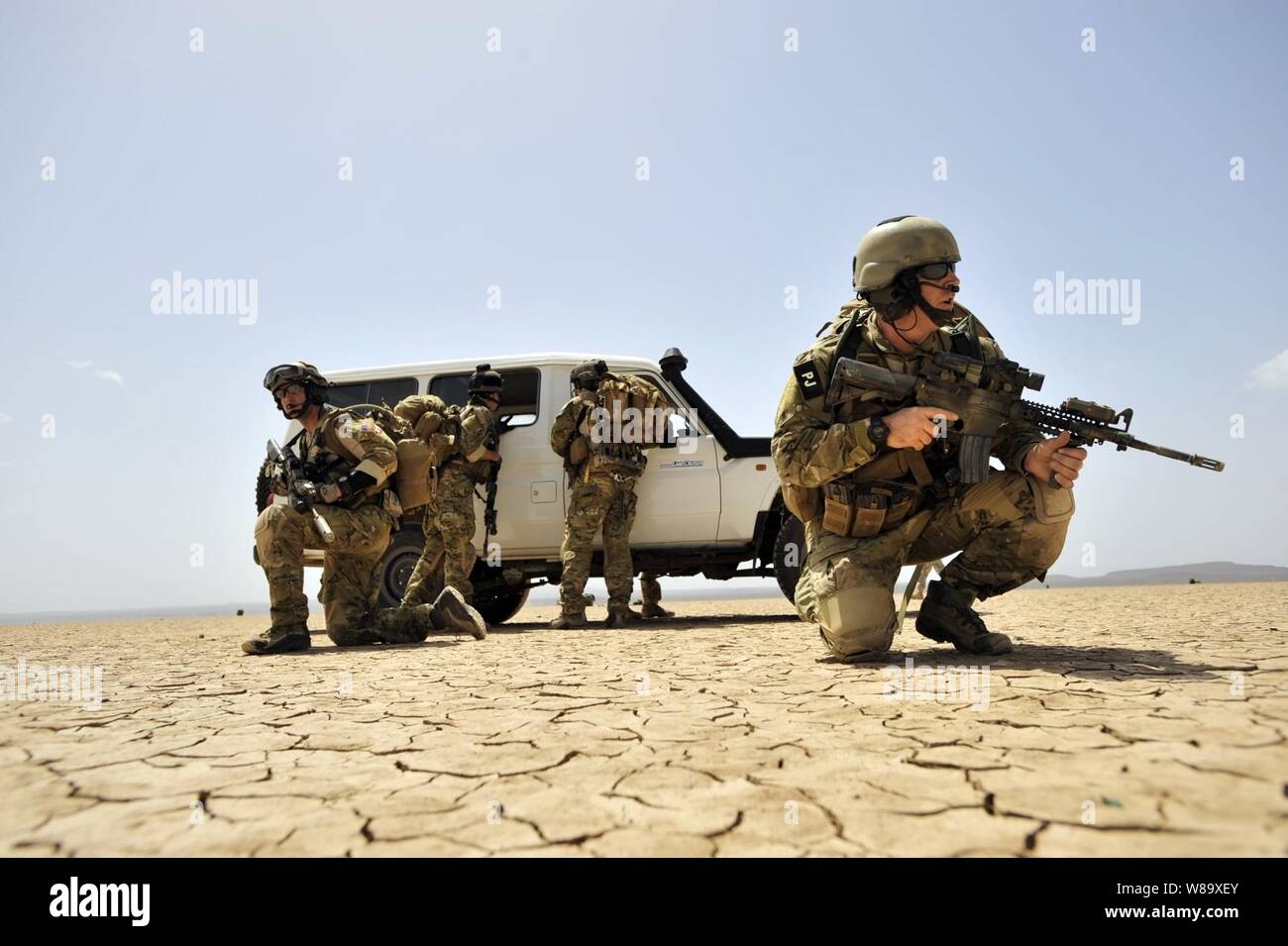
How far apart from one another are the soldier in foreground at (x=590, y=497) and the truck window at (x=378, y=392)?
55.2 inches

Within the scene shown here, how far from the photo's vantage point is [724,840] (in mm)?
1163

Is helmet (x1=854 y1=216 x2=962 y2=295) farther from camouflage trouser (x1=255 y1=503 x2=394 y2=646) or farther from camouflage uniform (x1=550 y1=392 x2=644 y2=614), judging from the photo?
camouflage trouser (x1=255 y1=503 x2=394 y2=646)

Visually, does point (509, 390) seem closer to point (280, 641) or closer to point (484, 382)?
point (484, 382)

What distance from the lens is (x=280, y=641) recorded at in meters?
4.21

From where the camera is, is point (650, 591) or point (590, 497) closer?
point (590, 497)

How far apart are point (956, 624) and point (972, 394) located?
942 millimetres

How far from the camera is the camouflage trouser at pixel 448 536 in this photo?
17.6ft

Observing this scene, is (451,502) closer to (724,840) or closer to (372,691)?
(372,691)

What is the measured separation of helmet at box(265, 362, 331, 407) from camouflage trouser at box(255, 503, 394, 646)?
0.66 m

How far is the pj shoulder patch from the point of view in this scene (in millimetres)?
3092

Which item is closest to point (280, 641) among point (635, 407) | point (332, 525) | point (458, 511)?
point (332, 525)
